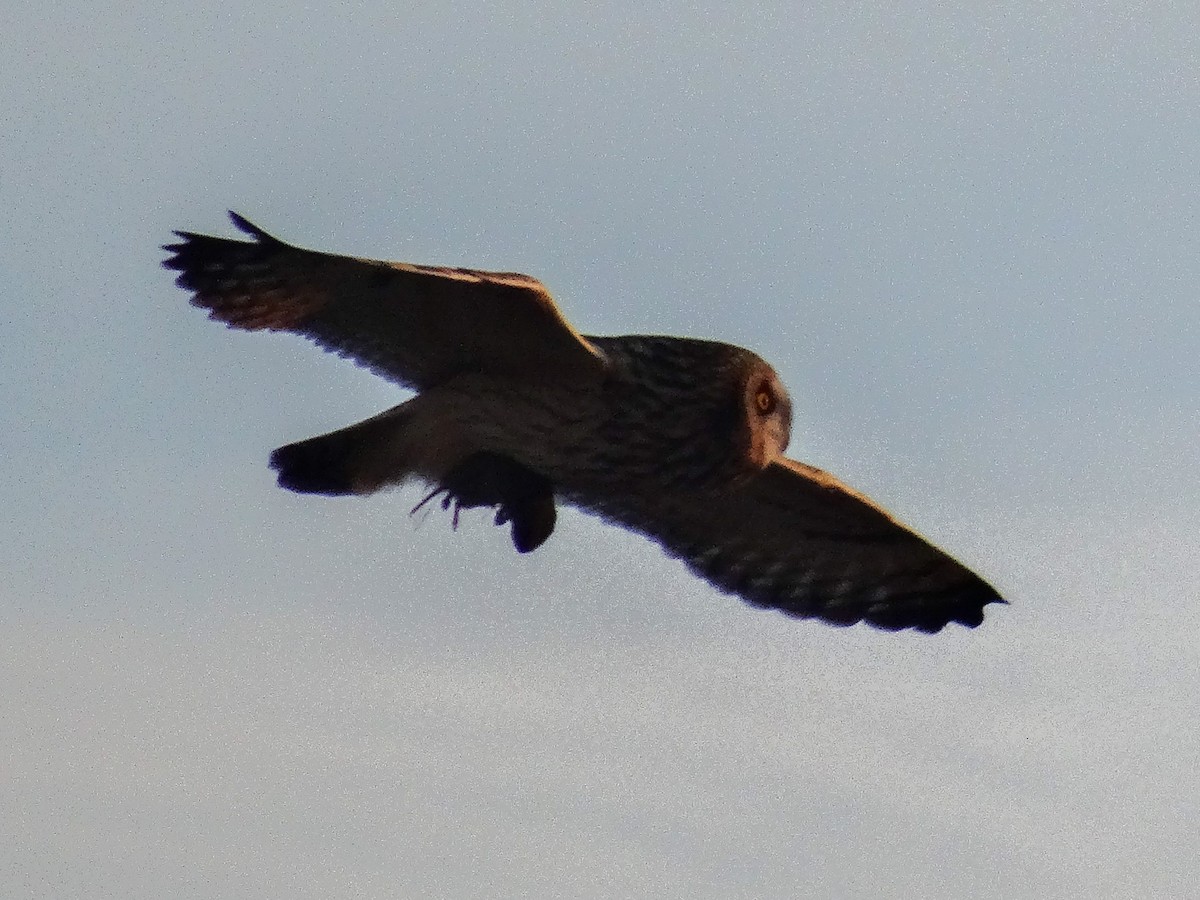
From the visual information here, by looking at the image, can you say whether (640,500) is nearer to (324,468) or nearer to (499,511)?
(499,511)

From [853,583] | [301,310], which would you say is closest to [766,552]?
[853,583]

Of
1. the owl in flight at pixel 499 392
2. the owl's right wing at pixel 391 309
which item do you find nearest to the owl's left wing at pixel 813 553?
the owl in flight at pixel 499 392

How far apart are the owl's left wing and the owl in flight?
0.41m

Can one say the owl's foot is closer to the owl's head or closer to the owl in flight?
the owl in flight

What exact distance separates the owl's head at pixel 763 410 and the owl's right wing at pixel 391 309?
66 centimetres

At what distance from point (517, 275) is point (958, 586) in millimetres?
2947

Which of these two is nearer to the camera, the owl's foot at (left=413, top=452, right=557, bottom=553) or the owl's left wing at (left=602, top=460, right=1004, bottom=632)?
the owl's foot at (left=413, top=452, right=557, bottom=553)

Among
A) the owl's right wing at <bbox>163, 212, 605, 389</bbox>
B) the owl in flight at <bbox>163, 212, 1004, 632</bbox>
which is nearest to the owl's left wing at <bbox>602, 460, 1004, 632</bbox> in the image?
the owl in flight at <bbox>163, 212, 1004, 632</bbox>

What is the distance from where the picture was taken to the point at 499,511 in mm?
8828

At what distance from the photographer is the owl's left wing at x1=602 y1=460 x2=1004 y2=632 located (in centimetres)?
958

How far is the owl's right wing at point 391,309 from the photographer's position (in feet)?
25.6

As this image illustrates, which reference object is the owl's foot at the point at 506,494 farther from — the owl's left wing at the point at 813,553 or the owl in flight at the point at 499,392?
the owl's left wing at the point at 813,553

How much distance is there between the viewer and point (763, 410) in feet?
28.1

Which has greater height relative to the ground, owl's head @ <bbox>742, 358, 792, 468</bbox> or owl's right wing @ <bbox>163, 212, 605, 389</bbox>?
owl's head @ <bbox>742, 358, 792, 468</bbox>
